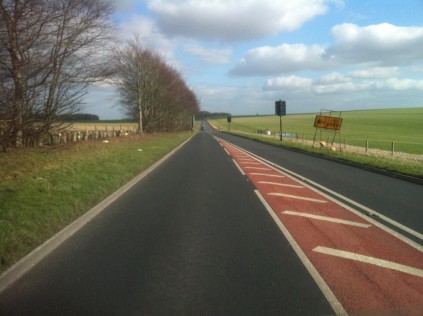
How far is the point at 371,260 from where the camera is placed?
5832mm

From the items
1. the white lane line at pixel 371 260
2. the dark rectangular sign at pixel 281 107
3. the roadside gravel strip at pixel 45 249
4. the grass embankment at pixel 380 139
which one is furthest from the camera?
the dark rectangular sign at pixel 281 107

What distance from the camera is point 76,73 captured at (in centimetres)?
1952

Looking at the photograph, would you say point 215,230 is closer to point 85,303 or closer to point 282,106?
point 85,303

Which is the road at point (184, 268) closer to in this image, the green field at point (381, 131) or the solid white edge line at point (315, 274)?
the solid white edge line at point (315, 274)

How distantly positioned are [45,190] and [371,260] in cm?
734

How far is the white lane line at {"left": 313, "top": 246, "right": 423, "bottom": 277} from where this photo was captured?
5406 mm

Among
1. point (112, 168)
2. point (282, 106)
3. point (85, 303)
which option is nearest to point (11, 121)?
point (112, 168)

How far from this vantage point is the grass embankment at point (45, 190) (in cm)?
678

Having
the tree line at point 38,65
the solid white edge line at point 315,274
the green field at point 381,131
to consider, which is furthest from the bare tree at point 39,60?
the green field at point 381,131

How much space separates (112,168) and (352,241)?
1064 cm

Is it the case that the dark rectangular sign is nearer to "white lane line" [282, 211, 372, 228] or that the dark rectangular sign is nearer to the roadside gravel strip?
the roadside gravel strip

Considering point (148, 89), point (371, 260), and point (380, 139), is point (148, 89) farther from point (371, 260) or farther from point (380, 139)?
point (371, 260)

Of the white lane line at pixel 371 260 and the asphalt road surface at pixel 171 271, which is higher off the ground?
the asphalt road surface at pixel 171 271

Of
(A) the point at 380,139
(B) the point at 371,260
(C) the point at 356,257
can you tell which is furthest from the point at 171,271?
(A) the point at 380,139
